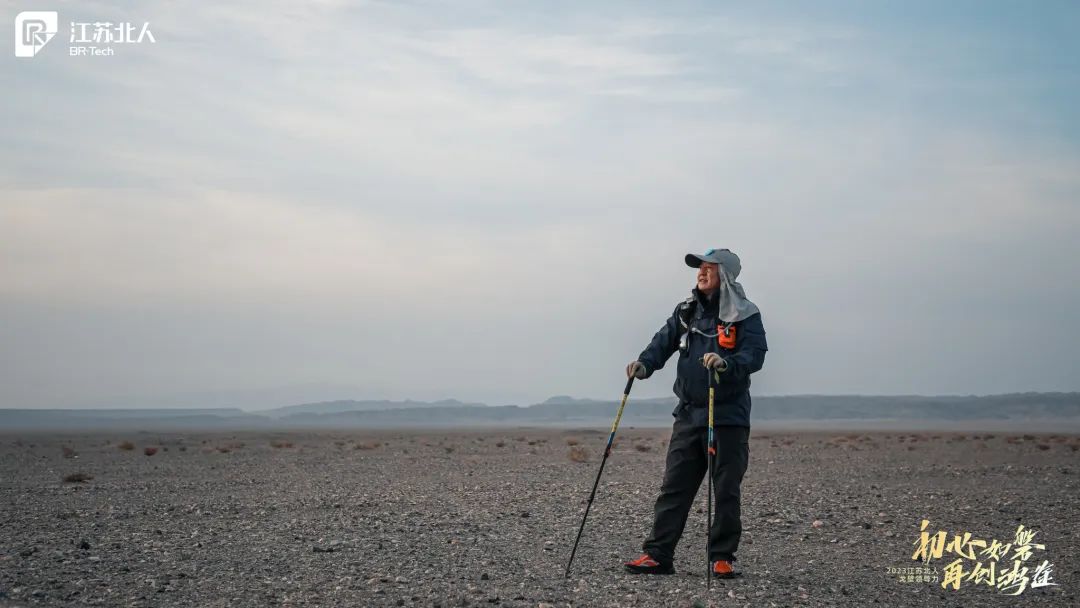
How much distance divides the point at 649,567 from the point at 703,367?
5.23ft

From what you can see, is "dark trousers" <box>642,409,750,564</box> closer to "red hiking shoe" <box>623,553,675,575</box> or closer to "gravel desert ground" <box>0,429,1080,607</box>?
"red hiking shoe" <box>623,553,675,575</box>

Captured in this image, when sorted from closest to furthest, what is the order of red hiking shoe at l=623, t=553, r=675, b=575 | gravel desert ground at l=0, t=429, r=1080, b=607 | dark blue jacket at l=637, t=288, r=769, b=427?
gravel desert ground at l=0, t=429, r=1080, b=607 < dark blue jacket at l=637, t=288, r=769, b=427 < red hiking shoe at l=623, t=553, r=675, b=575

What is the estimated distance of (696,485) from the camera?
26.8 ft

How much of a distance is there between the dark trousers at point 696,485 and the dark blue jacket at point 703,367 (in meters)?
0.13

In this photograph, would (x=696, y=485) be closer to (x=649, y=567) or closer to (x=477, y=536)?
(x=649, y=567)

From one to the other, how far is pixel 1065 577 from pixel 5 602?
7962 millimetres

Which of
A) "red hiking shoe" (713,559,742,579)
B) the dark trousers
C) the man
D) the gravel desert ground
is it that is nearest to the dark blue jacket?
the man

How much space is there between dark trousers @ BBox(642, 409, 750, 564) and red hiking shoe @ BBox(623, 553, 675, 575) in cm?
4

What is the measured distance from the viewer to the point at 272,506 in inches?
523

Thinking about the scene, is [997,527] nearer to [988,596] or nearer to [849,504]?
[849,504]

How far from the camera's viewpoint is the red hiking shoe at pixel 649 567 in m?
8.02

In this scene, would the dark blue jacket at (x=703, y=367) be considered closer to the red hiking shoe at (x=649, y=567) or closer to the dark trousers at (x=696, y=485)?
the dark trousers at (x=696, y=485)

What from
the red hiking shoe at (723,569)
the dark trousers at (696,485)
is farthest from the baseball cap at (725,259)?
the red hiking shoe at (723,569)

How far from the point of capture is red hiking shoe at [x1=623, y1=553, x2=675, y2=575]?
26.3 feet
